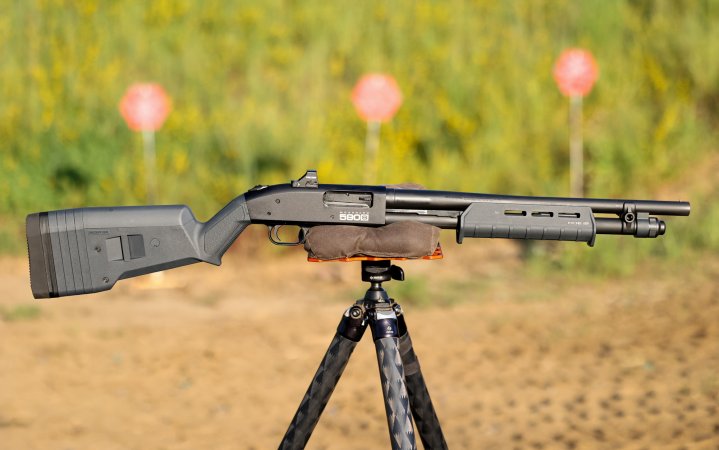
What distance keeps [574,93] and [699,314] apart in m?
3.33

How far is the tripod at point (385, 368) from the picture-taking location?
3803mm

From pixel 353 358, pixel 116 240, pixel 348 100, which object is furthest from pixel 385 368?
pixel 348 100

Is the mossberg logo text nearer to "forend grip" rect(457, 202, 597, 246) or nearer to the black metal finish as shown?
the black metal finish

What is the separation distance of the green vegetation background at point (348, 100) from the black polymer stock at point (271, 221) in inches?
221

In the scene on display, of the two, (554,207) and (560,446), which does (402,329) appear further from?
(560,446)

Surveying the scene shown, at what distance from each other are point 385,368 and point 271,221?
678 millimetres

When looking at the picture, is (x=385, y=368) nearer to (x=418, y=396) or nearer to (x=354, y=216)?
(x=418, y=396)

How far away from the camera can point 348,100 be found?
12484 mm

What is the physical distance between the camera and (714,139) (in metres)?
11.2

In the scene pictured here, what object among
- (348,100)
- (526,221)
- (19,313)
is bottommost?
(19,313)

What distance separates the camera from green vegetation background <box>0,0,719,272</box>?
11039mm

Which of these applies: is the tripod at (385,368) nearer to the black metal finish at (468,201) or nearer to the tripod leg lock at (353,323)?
the tripod leg lock at (353,323)

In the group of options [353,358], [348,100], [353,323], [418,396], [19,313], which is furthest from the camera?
[348,100]

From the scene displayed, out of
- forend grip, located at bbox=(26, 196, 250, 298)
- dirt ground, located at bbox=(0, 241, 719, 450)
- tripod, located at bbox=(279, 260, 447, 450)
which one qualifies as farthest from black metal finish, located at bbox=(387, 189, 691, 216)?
dirt ground, located at bbox=(0, 241, 719, 450)
